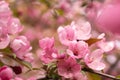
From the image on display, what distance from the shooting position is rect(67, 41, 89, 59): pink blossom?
85 cm

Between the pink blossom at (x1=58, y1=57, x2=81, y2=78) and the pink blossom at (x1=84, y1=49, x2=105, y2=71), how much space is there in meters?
0.04

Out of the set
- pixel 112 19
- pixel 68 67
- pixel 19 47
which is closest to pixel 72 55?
pixel 68 67

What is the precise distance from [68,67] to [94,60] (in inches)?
4.0

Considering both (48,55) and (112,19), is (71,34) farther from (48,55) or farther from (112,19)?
(112,19)

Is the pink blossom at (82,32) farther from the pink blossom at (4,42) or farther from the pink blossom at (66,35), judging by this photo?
the pink blossom at (4,42)

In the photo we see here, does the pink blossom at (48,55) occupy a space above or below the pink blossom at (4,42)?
below

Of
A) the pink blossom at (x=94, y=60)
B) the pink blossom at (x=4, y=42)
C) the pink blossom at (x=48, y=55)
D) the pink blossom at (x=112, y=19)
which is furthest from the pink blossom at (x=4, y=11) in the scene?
the pink blossom at (x=112, y=19)

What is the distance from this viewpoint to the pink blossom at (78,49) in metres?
0.85

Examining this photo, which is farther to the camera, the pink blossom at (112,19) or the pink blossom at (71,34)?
the pink blossom at (71,34)

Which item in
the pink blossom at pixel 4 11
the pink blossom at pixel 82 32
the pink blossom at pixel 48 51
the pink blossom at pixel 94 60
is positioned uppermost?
the pink blossom at pixel 4 11

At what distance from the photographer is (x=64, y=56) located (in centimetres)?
85

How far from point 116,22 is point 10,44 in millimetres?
642

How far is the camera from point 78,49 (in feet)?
2.84

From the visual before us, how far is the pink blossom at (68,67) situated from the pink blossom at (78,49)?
22mm
